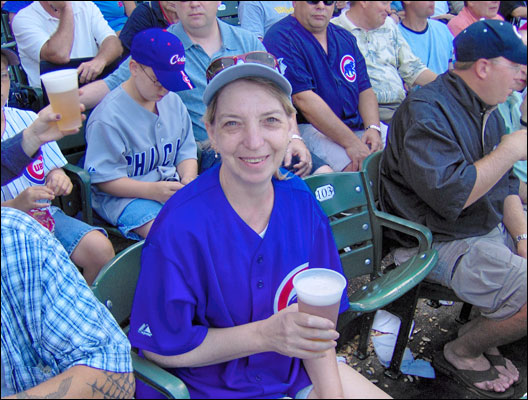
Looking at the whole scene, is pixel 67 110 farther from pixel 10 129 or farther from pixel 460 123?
pixel 460 123

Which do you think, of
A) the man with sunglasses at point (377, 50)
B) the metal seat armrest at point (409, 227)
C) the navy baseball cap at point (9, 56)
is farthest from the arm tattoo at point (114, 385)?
the man with sunglasses at point (377, 50)

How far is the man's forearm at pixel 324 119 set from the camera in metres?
3.04

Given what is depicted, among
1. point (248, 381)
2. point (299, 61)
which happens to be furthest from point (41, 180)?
point (299, 61)

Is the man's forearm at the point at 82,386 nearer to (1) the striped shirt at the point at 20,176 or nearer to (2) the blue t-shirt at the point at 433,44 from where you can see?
(1) the striped shirt at the point at 20,176

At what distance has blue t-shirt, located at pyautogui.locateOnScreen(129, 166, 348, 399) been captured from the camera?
130cm

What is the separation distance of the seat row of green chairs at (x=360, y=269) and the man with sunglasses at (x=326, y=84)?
2.38 feet

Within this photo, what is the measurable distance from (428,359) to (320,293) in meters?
0.80

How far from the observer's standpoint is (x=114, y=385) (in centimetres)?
115

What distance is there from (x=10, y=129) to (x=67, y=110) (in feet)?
0.37

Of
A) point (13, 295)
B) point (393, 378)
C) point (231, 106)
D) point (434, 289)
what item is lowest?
point (393, 378)

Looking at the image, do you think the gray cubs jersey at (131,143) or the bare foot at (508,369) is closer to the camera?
the bare foot at (508,369)

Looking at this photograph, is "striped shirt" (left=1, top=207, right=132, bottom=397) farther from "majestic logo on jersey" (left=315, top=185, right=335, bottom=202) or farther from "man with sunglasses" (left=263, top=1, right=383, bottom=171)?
"man with sunglasses" (left=263, top=1, right=383, bottom=171)

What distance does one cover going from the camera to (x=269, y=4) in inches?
150

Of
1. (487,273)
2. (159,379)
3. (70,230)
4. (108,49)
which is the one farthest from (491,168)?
(70,230)
